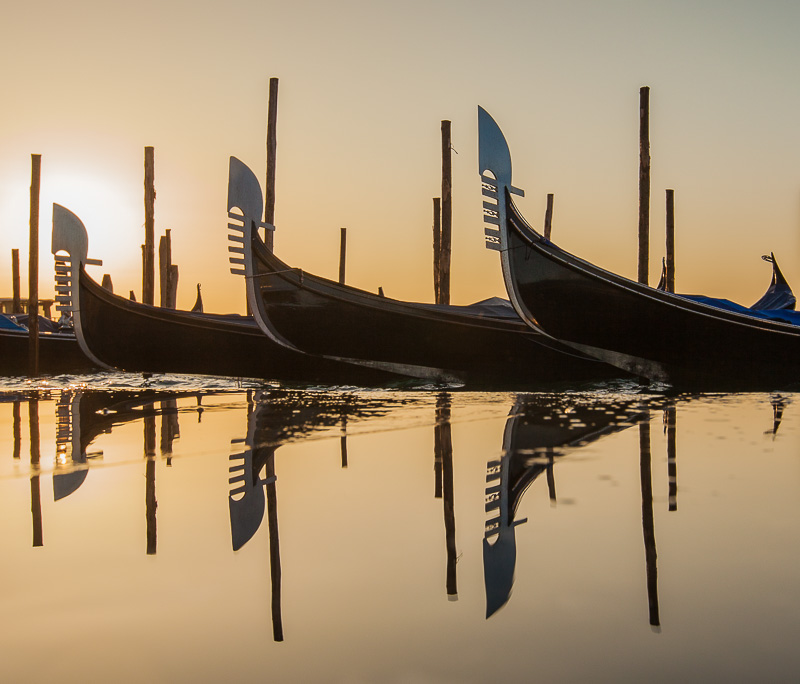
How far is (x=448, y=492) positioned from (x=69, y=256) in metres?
11.7

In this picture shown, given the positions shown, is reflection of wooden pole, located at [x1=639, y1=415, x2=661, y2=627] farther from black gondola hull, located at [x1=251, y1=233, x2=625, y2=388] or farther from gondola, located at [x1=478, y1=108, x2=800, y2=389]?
black gondola hull, located at [x1=251, y1=233, x2=625, y2=388]

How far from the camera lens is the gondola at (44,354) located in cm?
1686

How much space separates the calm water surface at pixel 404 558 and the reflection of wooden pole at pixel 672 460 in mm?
24

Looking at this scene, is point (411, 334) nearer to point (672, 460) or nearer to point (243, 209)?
point (243, 209)

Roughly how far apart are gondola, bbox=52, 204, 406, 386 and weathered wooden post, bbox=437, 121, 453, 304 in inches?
150

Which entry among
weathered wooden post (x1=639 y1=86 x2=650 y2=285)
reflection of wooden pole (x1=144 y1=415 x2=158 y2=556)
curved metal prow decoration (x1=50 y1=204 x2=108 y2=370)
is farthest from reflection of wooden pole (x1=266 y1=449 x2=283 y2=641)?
weathered wooden post (x1=639 y1=86 x2=650 y2=285)

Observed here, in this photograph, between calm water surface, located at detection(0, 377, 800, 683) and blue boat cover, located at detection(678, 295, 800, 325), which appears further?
blue boat cover, located at detection(678, 295, 800, 325)

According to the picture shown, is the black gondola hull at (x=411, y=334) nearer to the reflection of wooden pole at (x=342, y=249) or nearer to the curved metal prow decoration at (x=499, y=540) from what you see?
the curved metal prow decoration at (x=499, y=540)

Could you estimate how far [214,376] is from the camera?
13875mm

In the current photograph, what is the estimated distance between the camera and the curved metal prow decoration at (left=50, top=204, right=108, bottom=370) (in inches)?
524

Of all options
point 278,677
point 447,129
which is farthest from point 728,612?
point 447,129

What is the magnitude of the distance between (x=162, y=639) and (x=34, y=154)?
15.9 m

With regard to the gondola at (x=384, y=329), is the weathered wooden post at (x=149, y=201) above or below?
above

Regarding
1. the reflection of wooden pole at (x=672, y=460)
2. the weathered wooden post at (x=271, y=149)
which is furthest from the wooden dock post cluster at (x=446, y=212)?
the reflection of wooden pole at (x=672, y=460)
